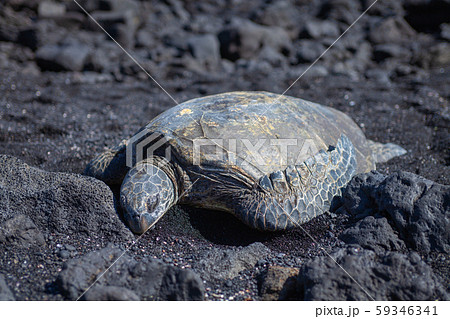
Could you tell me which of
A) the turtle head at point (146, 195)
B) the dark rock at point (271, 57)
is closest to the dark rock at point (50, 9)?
the dark rock at point (271, 57)

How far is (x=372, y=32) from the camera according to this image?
9727 millimetres

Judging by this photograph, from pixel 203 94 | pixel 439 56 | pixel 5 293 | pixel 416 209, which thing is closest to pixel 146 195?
pixel 5 293

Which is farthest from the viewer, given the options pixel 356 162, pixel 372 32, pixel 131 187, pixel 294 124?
pixel 372 32

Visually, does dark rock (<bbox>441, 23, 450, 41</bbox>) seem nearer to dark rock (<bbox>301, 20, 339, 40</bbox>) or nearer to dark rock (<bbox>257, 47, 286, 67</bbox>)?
dark rock (<bbox>301, 20, 339, 40</bbox>)

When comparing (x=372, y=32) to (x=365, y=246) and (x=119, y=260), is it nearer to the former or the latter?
(x=365, y=246)

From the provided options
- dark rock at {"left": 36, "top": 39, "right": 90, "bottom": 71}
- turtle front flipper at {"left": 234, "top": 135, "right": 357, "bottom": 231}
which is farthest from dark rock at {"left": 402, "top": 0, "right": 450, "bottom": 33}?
turtle front flipper at {"left": 234, "top": 135, "right": 357, "bottom": 231}

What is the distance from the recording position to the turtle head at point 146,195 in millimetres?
2893

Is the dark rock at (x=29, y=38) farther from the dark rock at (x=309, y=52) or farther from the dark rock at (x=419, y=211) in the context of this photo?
the dark rock at (x=419, y=211)

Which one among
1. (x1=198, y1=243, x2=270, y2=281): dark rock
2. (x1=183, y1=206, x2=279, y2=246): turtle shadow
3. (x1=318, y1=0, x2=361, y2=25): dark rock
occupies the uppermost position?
(x1=318, y1=0, x2=361, y2=25): dark rock

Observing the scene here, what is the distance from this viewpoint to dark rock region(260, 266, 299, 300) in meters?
2.41

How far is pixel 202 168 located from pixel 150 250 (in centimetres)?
73

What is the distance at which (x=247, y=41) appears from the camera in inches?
360

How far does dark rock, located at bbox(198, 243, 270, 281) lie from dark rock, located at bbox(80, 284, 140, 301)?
1.81 ft
